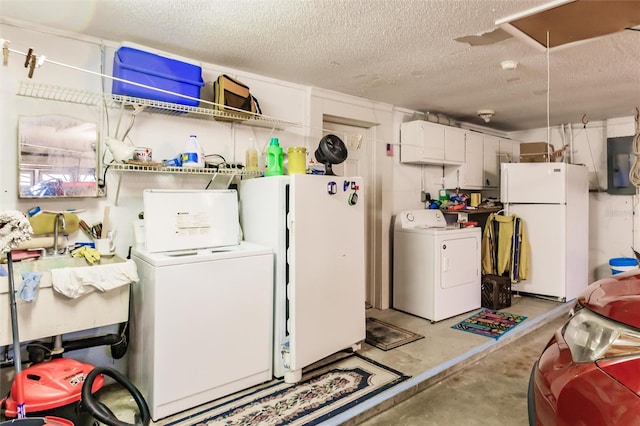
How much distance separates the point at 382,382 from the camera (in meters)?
2.54

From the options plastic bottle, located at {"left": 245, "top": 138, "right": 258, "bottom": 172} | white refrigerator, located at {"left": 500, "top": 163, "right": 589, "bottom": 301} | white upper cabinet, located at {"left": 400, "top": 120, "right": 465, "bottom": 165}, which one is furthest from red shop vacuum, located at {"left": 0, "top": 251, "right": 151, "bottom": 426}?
white refrigerator, located at {"left": 500, "top": 163, "right": 589, "bottom": 301}

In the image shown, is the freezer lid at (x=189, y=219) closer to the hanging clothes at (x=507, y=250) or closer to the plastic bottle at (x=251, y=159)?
the plastic bottle at (x=251, y=159)

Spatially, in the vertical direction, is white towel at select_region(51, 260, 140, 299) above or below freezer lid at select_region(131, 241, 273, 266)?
below

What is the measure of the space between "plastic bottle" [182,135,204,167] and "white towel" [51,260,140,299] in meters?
0.77

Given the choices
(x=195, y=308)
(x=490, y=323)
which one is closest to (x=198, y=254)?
(x=195, y=308)

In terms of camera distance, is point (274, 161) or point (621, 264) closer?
point (274, 161)

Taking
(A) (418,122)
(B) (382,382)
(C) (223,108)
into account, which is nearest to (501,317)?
(B) (382,382)

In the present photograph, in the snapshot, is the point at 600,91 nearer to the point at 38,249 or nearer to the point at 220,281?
the point at 220,281

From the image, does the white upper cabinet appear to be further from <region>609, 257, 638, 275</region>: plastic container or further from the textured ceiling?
<region>609, 257, 638, 275</region>: plastic container

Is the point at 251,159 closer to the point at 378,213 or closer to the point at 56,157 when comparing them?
the point at 56,157

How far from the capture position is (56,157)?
2.29 meters

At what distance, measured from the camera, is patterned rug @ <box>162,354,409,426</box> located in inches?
83.5

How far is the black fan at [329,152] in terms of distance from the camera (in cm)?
287

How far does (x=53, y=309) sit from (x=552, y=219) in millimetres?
4824
